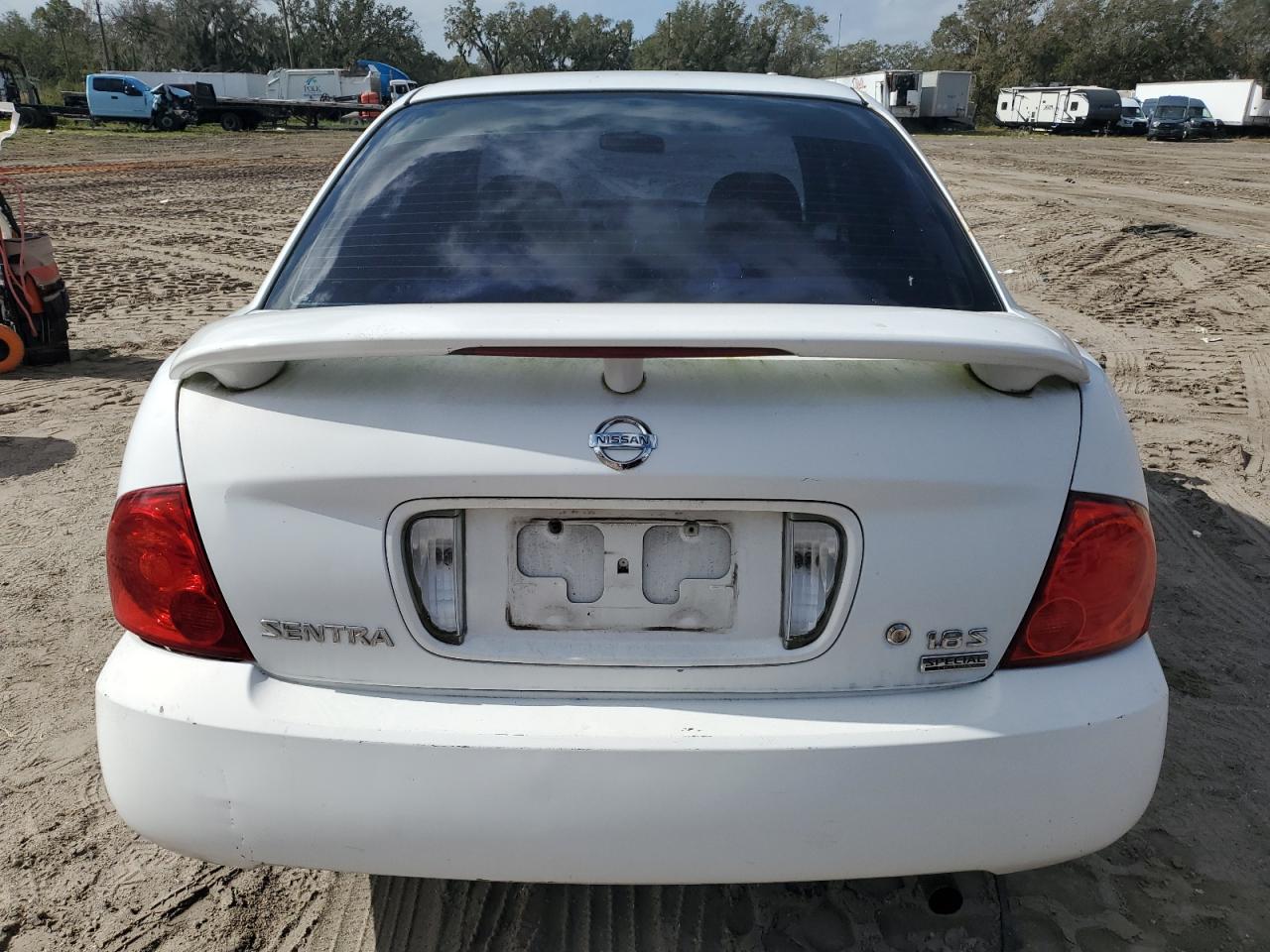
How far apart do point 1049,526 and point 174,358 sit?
1444 millimetres

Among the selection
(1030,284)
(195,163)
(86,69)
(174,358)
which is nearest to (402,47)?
(86,69)

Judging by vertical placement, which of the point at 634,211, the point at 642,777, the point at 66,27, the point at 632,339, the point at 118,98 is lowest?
the point at 642,777

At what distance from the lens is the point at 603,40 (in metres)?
93.8

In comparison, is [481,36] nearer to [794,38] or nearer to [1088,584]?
[794,38]

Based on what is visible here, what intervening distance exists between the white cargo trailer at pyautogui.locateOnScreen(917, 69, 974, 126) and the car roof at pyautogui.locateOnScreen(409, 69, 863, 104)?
47792 millimetres

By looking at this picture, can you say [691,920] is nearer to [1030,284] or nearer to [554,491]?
[554,491]

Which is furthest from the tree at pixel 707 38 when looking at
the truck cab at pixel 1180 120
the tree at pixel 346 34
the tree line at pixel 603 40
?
the truck cab at pixel 1180 120

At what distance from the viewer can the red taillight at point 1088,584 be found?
65.0 inches

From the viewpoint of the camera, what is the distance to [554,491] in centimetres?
157

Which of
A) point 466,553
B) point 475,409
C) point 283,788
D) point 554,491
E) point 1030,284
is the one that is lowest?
point 1030,284

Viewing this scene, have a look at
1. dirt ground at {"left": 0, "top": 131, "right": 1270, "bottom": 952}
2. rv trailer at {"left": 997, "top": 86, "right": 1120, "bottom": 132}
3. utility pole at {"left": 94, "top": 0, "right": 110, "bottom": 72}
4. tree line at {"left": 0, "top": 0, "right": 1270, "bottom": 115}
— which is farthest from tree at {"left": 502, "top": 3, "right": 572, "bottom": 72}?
dirt ground at {"left": 0, "top": 131, "right": 1270, "bottom": 952}

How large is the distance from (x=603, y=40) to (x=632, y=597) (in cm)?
10027

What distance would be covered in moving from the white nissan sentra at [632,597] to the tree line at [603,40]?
69.1m

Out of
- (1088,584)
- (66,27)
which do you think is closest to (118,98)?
(1088,584)
